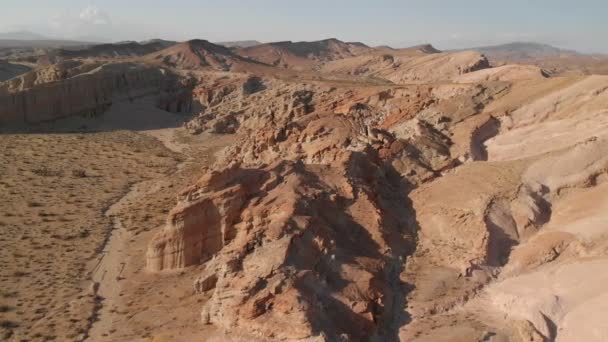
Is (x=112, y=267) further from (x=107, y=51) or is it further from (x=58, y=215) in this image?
(x=107, y=51)

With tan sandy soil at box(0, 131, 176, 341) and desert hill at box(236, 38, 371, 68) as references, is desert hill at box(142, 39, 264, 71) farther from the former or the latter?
tan sandy soil at box(0, 131, 176, 341)

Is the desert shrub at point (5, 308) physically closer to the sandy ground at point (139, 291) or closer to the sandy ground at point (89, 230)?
the sandy ground at point (89, 230)

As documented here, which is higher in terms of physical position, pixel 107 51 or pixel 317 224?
pixel 107 51

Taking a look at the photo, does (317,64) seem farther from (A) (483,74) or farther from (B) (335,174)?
(B) (335,174)

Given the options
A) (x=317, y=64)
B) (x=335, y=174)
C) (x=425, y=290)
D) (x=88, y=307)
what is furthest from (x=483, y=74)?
(x=317, y=64)

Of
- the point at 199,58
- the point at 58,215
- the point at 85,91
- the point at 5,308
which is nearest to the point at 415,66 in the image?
the point at 199,58

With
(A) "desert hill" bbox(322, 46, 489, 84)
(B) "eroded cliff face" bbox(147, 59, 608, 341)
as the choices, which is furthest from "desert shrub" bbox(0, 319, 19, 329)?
(A) "desert hill" bbox(322, 46, 489, 84)

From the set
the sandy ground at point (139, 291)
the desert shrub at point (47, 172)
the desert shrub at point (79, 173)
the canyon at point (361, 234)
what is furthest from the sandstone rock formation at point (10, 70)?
the sandy ground at point (139, 291)
